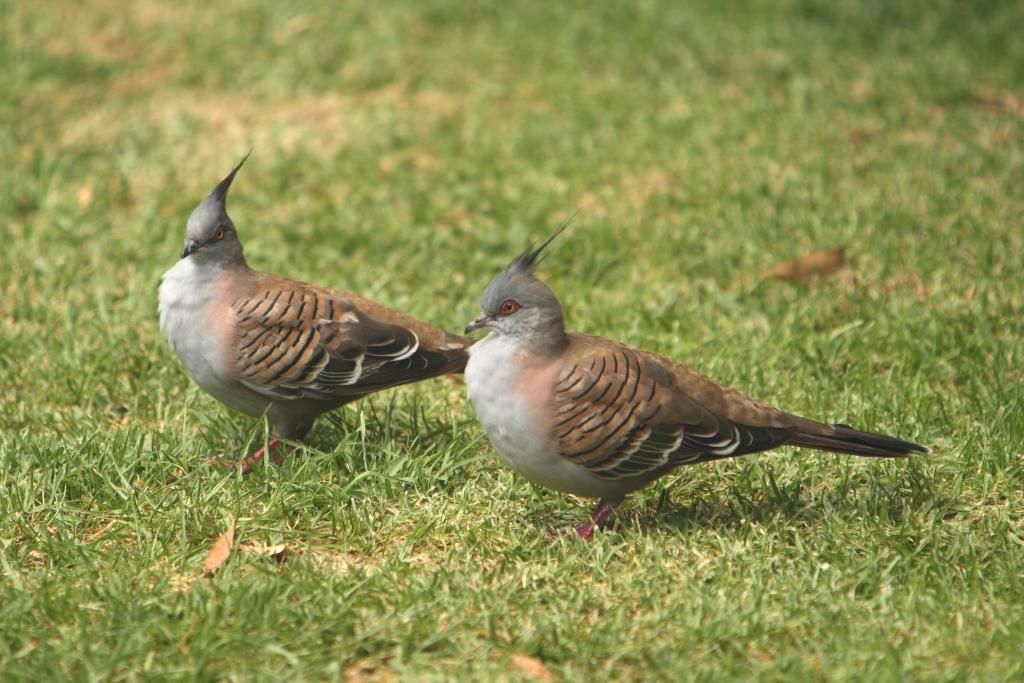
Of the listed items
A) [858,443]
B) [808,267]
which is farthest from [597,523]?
[808,267]

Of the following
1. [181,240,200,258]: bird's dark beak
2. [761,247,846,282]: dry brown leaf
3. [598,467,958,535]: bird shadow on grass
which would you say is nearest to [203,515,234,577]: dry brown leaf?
[181,240,200,258]: bird's dark beak

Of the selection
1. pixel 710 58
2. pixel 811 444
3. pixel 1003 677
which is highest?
pixel 710 58

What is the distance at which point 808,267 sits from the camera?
624 centimetres

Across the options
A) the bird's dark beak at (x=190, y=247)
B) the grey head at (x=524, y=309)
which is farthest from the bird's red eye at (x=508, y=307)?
the bird's dark beak at (x=190, y=247)

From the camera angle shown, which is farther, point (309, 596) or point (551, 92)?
point (551, 92)

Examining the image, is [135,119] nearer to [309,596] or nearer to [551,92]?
[551,92]

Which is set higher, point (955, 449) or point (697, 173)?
point (697, 173)

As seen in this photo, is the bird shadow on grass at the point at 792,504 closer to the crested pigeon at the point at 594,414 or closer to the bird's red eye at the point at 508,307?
the crested pigeon at the point at 594,414

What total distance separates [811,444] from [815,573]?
1.51 feet

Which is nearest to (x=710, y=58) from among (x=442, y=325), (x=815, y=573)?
(x=442, y=325)

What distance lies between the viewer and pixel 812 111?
26.0ft

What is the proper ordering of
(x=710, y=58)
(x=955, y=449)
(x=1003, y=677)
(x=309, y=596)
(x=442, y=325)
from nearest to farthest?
1. (x=1003, y=677)
2. (x=309, y=596)
3. (x=955, y=449)
4. (x=442, y=325)
5. (x=710, y=58)

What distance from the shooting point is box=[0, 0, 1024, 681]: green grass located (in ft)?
12.1

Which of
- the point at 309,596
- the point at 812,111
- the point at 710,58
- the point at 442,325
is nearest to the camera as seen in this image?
the point at 309,596
